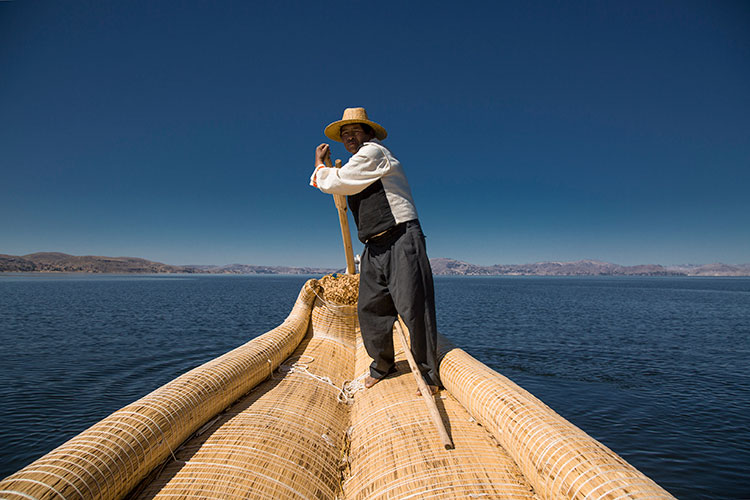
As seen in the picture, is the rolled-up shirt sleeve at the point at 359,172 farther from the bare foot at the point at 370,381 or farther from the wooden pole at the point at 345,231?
the bare foot at the point at 370,381

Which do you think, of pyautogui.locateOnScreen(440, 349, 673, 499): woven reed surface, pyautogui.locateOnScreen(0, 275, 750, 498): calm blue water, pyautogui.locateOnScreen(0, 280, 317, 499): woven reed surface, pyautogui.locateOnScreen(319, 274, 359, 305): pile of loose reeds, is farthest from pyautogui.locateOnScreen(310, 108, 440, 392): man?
pyautogui.locateOnScreen(0, 275, 750, 498): calm blue water

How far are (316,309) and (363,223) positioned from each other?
2049 mm

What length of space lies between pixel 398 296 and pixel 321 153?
54.4 inches

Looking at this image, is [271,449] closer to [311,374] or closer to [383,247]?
[311,374]

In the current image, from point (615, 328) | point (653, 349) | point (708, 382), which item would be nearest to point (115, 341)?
point (708, 382)

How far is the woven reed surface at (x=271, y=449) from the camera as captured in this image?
1672 mm

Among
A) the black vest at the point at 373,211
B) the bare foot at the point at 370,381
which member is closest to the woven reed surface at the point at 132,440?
the bare foot at the point at 370,381

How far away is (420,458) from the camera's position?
1.83m

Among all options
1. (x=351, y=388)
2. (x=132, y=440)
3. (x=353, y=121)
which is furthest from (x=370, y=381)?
(x=353, y=121)

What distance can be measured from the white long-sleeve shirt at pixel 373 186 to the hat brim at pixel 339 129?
28 centimetres

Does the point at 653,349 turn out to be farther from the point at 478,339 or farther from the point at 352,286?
the point at 352,286

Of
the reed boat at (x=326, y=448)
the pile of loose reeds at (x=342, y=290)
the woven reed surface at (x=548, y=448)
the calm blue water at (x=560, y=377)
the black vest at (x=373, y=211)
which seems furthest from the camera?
the calm blue water at (x=560, y=377)

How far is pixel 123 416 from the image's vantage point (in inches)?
68.9

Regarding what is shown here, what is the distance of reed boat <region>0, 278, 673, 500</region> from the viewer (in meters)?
1.41
